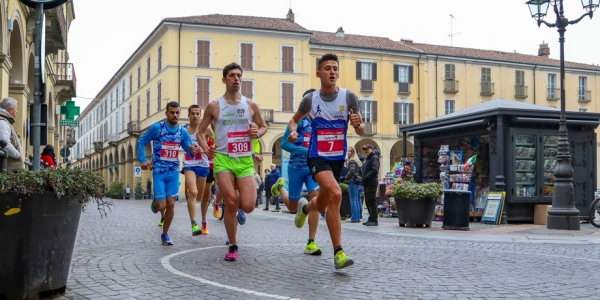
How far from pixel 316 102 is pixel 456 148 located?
39.6ft

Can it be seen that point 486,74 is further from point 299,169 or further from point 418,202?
point 299,169

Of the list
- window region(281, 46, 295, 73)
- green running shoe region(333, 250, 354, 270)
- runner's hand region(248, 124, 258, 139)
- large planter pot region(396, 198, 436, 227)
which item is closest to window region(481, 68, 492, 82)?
window region(281, 46, 295, 73)

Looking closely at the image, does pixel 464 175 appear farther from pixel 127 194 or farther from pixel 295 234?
pixel 127 194

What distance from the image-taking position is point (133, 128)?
199ft

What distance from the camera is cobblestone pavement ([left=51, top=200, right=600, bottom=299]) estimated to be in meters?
5.54

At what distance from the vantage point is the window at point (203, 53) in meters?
50.3

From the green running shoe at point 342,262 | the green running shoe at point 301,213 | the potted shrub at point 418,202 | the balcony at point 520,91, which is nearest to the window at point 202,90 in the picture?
the balcony at point 520,91

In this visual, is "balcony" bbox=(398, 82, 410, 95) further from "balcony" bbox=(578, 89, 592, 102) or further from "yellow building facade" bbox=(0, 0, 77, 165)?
"yellow building facade" bbox=(0, 0, 77, 165)

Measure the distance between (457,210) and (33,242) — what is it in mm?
10439

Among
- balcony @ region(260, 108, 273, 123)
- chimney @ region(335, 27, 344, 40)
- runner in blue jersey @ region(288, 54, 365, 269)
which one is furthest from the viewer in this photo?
chimney @ region(335, 27, 344, 40)

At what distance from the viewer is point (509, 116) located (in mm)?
16234

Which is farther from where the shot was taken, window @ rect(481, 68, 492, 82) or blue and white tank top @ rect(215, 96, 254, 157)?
window @ rect(481, 68, 492, 82)

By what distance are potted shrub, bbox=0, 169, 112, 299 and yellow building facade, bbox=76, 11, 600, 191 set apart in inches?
1765

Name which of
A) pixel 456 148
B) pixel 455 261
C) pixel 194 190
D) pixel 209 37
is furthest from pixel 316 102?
pixel 209 37
